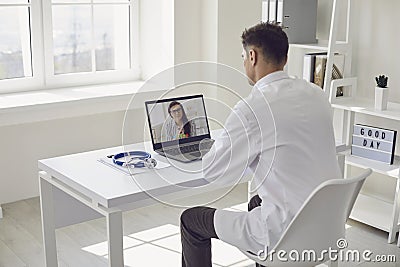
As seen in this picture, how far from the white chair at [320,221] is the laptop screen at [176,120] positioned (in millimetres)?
653

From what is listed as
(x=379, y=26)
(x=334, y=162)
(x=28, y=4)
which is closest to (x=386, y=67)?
(x=379, y=26)

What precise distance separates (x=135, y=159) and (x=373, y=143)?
1628 millimetres

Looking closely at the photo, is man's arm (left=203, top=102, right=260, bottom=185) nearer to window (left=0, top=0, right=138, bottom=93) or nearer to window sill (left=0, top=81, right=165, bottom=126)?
window sill (left=0, top=81, right=165, bottom=126)

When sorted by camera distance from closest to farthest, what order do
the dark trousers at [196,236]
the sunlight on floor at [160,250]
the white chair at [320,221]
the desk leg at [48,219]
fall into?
1. the white chair at [320,221]
2. the dark trousers at [196,236]
3. the desk leg at [48,219]
4. the sunlight on floor at [160,250]

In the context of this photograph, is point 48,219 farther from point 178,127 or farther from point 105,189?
point 178,127

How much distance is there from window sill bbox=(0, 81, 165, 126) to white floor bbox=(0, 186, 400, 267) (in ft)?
2.01

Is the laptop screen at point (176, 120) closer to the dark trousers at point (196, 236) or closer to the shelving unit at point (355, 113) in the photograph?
the dark trousers at point (196, 236)

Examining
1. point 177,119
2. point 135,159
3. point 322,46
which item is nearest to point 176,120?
point 177,119

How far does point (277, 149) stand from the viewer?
2.05 m

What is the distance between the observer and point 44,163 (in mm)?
2498

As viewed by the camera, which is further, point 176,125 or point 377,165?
point 377,165

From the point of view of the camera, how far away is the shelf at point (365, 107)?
331 cm

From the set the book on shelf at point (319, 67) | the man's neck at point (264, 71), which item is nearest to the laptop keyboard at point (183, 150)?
the man's neck at point (264, 71)

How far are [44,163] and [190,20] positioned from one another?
2.12m
